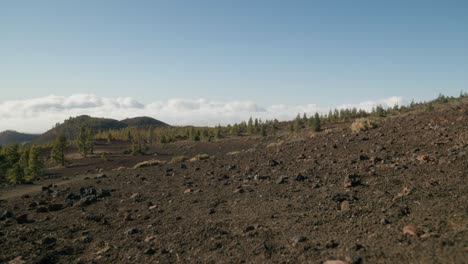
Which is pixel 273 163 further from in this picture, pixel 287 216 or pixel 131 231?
pixel 131 231

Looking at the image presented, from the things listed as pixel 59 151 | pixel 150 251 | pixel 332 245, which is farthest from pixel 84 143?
pixel 332 245

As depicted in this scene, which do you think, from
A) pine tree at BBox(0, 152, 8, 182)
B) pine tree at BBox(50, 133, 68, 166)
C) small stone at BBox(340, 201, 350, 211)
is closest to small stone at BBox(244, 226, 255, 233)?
small stone at BBox(340, 201, 350, 211)

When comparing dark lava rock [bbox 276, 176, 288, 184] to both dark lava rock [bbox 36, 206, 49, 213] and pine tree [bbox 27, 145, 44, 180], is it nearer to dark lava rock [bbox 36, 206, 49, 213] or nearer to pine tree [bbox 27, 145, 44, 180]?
dark lava rock [bbox 36, 206, 49, 213]

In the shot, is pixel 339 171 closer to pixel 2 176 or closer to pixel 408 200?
pixel 408 200

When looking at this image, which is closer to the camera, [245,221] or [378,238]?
[378,238]

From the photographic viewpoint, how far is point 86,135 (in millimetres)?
84500

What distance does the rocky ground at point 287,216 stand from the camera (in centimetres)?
795

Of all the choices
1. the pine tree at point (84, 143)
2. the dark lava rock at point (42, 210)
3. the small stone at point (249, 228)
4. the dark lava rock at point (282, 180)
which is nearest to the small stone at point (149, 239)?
the small stone at point (249, 228)

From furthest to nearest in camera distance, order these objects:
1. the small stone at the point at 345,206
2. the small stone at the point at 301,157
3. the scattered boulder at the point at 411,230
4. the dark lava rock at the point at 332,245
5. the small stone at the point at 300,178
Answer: the small stone at the point at 301,157
the small stone at the point at 300,178
the small stone at the point at 345,206
the dark lava rock at the point at 332,245
the scattered boulder at the point at 411,230

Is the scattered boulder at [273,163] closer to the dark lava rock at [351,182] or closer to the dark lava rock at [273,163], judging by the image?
the dark lava rock at [273,163]

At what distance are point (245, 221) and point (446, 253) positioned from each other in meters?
5.85

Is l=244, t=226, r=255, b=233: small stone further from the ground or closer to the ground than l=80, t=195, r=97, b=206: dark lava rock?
further from the ground

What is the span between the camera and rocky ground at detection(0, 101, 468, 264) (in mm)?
7945

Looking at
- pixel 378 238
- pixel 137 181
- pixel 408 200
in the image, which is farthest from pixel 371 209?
pixel 137 181
